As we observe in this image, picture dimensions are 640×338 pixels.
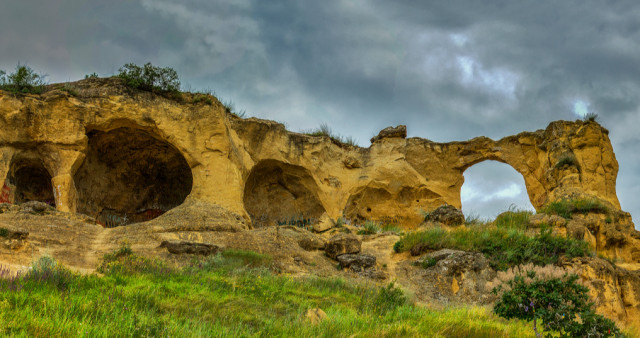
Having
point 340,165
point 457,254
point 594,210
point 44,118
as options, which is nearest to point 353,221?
point 340,165

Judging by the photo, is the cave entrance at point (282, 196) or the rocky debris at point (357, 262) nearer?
the rocky debris at point (357, 262)

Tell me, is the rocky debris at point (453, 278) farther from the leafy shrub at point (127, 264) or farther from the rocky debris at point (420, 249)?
the leafy shrub at point (127, 264)

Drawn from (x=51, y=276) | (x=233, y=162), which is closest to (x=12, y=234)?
(x=51, y=276)

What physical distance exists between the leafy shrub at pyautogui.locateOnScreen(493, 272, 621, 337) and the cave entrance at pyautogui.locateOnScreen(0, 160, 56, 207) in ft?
51.9

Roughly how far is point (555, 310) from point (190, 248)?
7.32 metres

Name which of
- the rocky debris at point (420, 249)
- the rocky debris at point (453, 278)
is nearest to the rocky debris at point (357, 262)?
the rocky debris at point (453, 278)

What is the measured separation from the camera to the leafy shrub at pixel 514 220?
48.6ft

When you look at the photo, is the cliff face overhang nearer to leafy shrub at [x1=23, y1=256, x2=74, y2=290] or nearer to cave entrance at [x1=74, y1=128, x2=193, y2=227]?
cave entrance at [x1=74, y1=128, x2=193, y2=227]

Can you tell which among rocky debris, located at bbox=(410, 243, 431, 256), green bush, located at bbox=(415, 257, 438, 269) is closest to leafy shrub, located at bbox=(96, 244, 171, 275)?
green bush, located at bbox=(415, 257, 438, 269)

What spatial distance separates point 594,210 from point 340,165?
36.6ft

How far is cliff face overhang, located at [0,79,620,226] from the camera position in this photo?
16.4 m

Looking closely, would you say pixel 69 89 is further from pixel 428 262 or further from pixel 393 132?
pixel 393 132

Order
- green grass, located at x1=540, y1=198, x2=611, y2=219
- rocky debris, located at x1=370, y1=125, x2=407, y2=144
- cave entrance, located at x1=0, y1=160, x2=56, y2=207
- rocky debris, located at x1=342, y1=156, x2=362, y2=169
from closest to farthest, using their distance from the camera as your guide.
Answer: cave entrance, located at x1=0, y1=160, x2=56, y2=207 < green grass, located at x1=540, y1=198, x2=611, y2=219 < rocky debris, located at x1=342, y1=156, x2=362, y2=169 < rocky debris, located at x1=370, y1=125, x2=407, y2=144

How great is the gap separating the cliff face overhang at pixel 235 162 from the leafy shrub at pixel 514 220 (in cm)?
569
